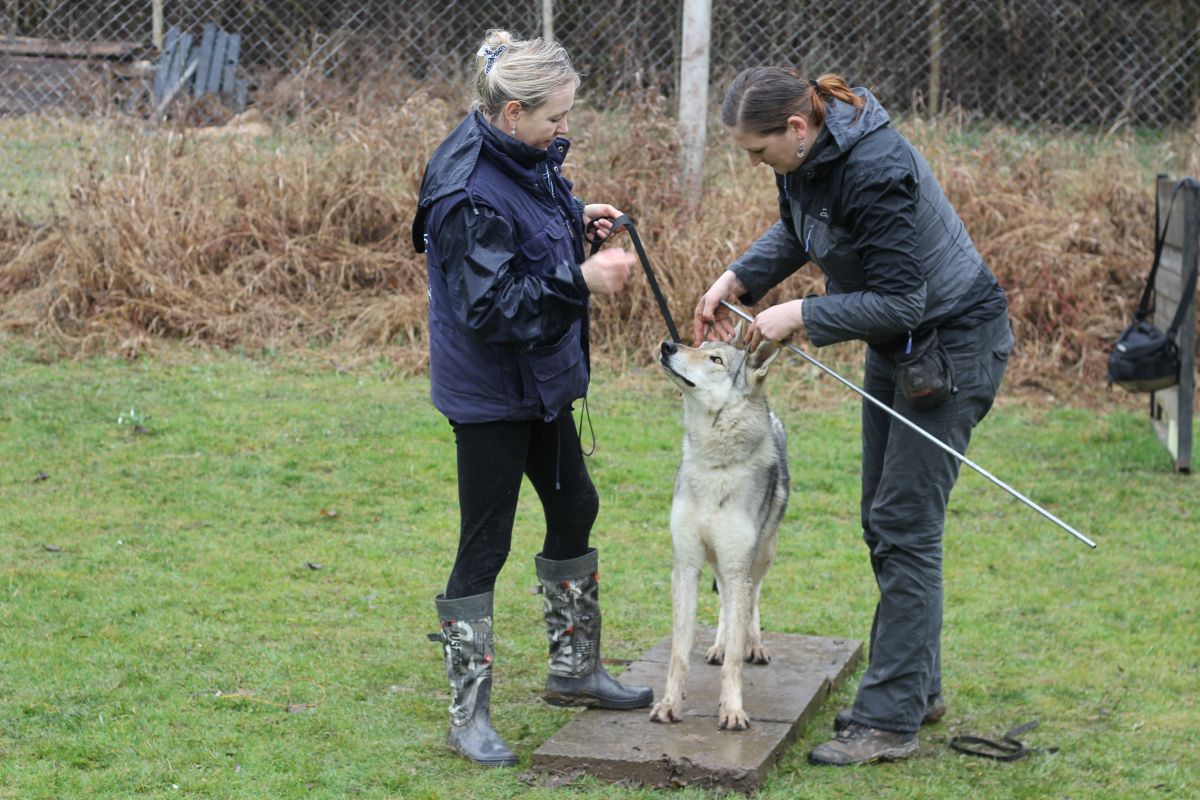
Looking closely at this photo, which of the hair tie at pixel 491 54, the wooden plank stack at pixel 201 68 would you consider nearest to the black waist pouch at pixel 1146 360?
the hair tie at pixel 491 54

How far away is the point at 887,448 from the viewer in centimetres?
396

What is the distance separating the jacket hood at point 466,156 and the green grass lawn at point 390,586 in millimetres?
1694

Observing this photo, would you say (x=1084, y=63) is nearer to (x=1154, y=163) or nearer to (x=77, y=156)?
(x=1154, y=163)

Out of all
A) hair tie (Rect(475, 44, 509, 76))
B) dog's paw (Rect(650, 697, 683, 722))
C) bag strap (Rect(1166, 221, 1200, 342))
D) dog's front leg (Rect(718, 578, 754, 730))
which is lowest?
dog's paw (Rect(650, 697, 683, 722))

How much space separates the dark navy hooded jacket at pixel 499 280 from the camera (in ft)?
11.6

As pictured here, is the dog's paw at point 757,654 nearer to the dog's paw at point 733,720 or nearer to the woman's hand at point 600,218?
the dog's paw at point 733,720

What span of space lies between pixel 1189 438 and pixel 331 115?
622 centimetres

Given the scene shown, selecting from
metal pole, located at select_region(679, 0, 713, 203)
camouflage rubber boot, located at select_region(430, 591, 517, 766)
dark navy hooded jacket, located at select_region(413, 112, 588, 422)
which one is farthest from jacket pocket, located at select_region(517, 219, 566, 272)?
metal pole, located at select_region(679, 0, 713, 203)

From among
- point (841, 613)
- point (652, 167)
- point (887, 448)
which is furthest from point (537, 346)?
point (652, 167)

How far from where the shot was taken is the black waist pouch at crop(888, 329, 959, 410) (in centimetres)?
374

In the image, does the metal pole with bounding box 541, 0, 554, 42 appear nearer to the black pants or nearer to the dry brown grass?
the dry brown grass

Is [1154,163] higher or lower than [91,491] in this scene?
higher

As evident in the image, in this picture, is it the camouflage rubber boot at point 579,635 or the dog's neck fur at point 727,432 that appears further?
the camouflage rubber boot at point 579,635

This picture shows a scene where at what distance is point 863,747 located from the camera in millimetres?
3992
